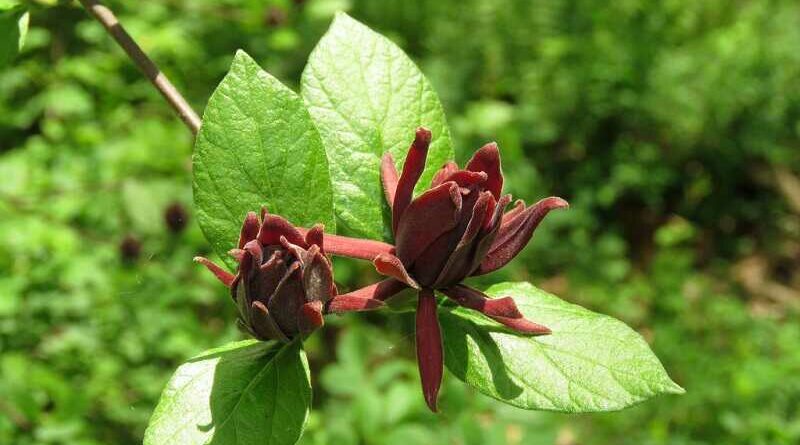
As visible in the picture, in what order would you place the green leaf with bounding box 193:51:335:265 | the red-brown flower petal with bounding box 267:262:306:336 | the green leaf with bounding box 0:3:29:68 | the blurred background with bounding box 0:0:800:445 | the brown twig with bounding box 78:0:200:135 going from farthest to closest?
the blurred background with bounding box 0:0:800:445 → the green leaf with bounding box 0:3:29:68 → the brown twig with bounding box 78:0:200:135 → the green leaf with bounding box 193:51:335:265 → the red-brown flower petal with bounding box 267:262:306:336

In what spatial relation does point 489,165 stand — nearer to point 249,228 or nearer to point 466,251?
point 466,251

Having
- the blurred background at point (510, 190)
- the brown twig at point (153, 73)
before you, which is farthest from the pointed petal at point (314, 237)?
the blurred background at point (510, 190)

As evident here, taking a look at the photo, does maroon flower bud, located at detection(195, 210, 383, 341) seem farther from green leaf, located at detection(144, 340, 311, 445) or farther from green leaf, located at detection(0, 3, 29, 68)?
green leaf, located at detection(0, 3, 29, 68)

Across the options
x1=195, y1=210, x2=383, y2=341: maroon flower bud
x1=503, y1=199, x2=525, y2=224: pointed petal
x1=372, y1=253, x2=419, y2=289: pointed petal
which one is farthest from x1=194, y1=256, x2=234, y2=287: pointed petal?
x1=503, y1=199, x2=525, y2=224: pointed petal

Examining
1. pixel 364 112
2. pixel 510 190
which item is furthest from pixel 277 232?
pixel 510 190

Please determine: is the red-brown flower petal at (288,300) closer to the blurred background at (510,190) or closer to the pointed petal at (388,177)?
the pointed petal at (388,177)

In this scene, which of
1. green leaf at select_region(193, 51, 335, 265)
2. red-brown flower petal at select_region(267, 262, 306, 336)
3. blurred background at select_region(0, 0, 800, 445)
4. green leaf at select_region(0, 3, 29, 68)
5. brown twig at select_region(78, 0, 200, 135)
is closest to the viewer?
red-brown flower petal at select_region(267, 262, 306, 336)

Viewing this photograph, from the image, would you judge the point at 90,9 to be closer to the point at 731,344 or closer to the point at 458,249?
the point at 458,249

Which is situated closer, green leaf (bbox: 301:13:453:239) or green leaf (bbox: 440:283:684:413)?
green leaf (bbox: 440:283:684:413)

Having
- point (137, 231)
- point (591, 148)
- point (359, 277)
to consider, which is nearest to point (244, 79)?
point (137, 231)
